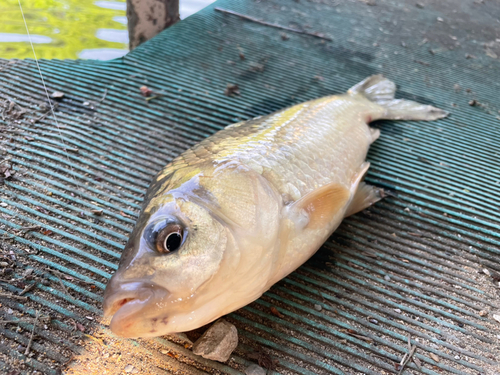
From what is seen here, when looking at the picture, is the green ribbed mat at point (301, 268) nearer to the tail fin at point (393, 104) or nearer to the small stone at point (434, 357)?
the small stone at point (434, 357)

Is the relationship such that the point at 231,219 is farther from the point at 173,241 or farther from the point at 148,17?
the point at 148,17

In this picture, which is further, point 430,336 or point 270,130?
point 270,130

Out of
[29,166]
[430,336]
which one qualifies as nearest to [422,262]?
[430,336]

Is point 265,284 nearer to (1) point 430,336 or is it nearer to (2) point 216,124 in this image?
(1) point 430,336

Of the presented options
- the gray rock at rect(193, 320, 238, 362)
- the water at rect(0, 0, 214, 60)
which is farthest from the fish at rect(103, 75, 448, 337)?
the water at rect(0, 0, 214, 60)

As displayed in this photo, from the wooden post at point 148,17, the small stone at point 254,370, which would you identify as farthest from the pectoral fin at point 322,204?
the wooden post at point 148,17

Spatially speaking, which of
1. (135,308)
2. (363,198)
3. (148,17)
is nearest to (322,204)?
(363,198)

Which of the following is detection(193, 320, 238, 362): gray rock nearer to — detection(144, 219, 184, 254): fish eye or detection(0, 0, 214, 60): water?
detection(144, 219, 184, 254): fish eye
